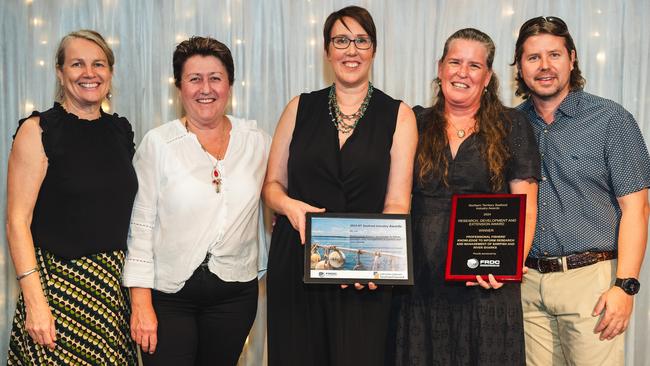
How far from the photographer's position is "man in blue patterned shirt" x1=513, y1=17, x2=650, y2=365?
8.51 ft

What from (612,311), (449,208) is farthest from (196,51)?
(612,311)

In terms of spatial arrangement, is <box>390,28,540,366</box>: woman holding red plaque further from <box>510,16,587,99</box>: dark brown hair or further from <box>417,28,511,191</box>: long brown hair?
<box>510,16,587,99</box>: dark brown hair

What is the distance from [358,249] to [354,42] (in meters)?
0.82

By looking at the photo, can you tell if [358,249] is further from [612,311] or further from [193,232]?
[612,311]

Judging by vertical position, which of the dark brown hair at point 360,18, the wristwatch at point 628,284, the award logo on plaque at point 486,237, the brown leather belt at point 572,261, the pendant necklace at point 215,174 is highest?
the dark brown hair at point 360,18

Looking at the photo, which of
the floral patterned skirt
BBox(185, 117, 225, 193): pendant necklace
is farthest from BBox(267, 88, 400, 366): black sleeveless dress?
the floral patterned skirt

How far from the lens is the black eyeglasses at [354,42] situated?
2588 mm

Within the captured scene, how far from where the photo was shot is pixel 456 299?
2.58 meters

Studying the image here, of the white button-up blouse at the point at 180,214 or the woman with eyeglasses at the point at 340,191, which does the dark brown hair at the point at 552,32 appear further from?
the white button-up blouse at the point at 180,214

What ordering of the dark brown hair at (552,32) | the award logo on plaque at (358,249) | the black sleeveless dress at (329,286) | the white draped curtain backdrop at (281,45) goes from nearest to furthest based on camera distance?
the award logo on plaque at (358,249)
the black sleeveless dress at (329,286)
the dark brown hair at (552,32)
the white draped curtain backdrop at (281,45)

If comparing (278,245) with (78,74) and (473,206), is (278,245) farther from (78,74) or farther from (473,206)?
(78,74)

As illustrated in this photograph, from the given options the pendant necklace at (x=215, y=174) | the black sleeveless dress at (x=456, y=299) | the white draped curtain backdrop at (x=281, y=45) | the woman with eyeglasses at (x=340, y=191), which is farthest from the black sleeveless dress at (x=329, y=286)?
the white draped curtain backdrop at (x=281, y=45)

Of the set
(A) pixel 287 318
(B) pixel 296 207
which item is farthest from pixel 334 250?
(A) pixel 287 318

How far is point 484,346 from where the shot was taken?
8.33ft
